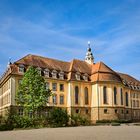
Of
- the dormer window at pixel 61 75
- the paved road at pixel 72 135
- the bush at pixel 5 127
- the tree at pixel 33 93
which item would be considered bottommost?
the bush at pixel 5 127

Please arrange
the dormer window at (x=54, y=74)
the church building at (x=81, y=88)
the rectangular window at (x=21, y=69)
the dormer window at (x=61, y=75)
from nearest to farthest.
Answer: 1. the rectangular window at (x=21, y=69)
2. the church building at (x=81, y=88)
3. the dormer window at (x=54, y=74)
4. the dormer window at (x=61, y=75)

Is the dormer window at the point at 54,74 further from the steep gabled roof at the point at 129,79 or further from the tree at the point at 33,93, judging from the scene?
the steep gabled roof at the point at 129,79

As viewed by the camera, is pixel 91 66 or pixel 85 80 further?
pixel 91 66

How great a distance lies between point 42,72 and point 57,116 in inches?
696

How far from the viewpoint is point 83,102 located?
6925 centimetres

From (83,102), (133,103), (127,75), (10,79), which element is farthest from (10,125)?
(127,75)

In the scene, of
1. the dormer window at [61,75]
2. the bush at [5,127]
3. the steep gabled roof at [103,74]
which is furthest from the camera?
the steep gabled roof at [103,74]

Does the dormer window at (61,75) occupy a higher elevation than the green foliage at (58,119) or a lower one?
higher

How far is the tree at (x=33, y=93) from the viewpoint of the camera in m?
48.3

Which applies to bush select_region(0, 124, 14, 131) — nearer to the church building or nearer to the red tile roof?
the church building

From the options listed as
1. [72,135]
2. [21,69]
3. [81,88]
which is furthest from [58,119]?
[72,135]

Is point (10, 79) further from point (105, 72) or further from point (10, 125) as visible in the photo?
point (105, 72)

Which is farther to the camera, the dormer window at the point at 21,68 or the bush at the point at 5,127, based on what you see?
the dormer window at the point at 21,68

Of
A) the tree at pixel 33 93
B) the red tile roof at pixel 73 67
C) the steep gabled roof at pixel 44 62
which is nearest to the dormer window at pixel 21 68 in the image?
the steep gabled roof at pixel 44 62
